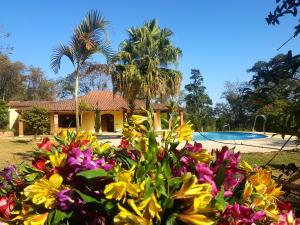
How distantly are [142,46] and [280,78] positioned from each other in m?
24.1

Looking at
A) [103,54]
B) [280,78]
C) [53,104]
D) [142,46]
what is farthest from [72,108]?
[280,78]

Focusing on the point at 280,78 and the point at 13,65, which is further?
the point at 13,65

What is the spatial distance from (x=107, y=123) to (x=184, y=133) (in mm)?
37925

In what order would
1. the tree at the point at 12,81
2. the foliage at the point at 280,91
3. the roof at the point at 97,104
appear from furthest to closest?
the tree at the point at 12,81 < the roof at the point at 97,104 < the foliage at the point at 280,91

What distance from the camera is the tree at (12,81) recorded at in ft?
174

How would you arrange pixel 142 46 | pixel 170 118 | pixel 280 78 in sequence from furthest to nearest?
pixel 142 46 < pixel 280 78 < pixel 170 118

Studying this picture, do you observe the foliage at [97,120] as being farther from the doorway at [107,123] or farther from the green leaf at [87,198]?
the green leaf at [87,198]

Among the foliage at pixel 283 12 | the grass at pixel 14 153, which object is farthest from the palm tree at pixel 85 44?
the foliage at pixel 283 12

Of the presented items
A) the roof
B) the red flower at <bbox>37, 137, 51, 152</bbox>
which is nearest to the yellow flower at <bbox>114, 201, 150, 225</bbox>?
the red flower at <bbox>37, 137, 51, 152</bbox>

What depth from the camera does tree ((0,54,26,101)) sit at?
5293 cm

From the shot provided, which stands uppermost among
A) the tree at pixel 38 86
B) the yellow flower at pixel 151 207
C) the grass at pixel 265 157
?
the tree at pixel 38 86

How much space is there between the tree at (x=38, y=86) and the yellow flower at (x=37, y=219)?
58702 mm

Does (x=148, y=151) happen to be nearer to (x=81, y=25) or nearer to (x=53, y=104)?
(x=81, y=25)

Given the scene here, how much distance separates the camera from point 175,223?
46.7 inches
